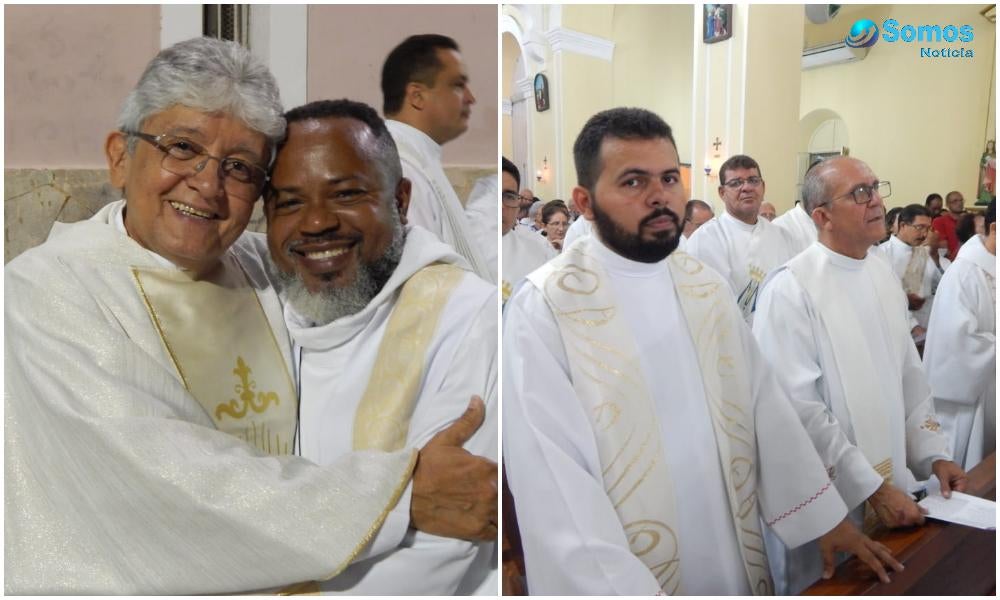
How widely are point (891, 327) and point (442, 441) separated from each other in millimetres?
1321

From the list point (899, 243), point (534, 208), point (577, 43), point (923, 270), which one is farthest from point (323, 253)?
point (923, 270)

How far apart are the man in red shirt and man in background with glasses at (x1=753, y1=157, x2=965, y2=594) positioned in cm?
18

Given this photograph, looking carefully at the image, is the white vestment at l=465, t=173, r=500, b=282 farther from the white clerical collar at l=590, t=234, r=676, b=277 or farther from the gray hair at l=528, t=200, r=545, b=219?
the white clerical collar at l=590, t=234, r=676, b=277

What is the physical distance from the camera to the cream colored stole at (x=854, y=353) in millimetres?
1922

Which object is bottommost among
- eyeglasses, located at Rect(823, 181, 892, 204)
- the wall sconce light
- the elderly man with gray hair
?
the elderly man with gray hair

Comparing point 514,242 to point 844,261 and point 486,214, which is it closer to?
point 486,214

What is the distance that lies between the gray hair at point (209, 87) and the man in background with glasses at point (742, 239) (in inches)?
46.8

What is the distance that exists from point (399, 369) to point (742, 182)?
3.52ft

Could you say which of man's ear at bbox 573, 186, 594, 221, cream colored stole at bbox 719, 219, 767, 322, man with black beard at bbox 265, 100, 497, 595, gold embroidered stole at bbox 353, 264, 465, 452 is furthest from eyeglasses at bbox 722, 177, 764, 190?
gold embroidered stole at bbox 353, 264, 465, 452

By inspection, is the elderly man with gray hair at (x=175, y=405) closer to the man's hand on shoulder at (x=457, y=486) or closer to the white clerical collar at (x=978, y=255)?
the man's hand on shoulder at (x=457, y=486)

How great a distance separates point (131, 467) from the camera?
1.73 meters

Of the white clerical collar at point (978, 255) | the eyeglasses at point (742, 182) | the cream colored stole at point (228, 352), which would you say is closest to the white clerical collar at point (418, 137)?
the cream colored stole at point (228, 352)

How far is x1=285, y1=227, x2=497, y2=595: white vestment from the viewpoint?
1.84 metres

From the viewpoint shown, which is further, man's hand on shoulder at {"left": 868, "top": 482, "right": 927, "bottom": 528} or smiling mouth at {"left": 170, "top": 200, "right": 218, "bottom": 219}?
man's hand on shoulder at {"left": 868, "top": 482, "right": 927, "bottom": 528}
